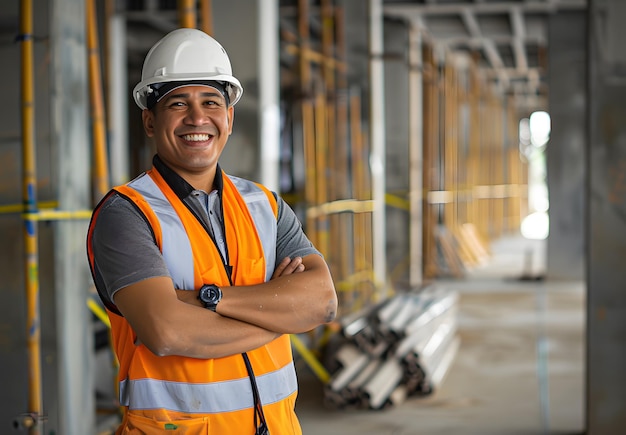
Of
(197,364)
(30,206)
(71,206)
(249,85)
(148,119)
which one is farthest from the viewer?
(249,85)

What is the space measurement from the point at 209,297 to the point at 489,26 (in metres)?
16.0

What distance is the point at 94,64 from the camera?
5859mm

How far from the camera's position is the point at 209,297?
259cm

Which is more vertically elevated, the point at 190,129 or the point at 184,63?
the point at 184,63

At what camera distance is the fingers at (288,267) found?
288 cm

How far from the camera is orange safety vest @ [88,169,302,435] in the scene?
102 inches

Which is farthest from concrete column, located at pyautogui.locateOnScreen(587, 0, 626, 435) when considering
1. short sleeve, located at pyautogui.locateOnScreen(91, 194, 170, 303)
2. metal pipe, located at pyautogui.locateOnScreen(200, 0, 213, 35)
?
short sleeve, located at pyautogui.locateOnScreen(91, 194, 170, 303)

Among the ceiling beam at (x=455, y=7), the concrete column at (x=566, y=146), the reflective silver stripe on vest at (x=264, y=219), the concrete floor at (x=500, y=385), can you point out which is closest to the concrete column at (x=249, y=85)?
the concrete floor at (x=500, y=385)

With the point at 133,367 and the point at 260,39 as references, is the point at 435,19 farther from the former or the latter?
the point at 133,367

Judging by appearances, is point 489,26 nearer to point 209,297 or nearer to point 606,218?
point 606,218

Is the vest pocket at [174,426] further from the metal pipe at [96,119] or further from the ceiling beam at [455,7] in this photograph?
the ceiling beam at [455,7]

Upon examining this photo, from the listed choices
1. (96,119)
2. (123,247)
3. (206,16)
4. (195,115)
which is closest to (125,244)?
(123,247)

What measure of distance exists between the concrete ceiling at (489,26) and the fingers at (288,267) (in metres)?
11.5

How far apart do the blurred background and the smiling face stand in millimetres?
2106
